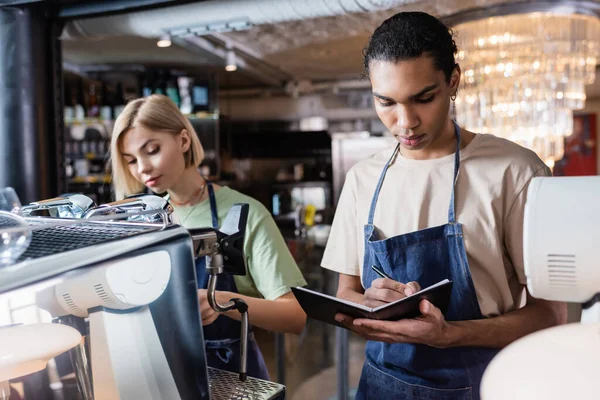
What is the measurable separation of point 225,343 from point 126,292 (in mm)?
823

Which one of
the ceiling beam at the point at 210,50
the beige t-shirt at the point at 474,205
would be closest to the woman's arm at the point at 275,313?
the beige t-shirt at the point at 474,205

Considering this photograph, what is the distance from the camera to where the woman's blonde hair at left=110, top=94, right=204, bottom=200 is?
68.8 inches

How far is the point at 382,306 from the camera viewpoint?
117 cm

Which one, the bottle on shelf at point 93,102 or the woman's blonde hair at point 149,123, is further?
the bottle on shelf at point 93,102

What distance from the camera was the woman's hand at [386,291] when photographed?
1324 millimetres

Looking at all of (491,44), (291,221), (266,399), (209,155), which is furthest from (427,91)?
(291,221)

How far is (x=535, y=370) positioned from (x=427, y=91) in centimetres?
90

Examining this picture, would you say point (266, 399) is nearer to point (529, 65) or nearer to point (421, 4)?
point (421, 4)

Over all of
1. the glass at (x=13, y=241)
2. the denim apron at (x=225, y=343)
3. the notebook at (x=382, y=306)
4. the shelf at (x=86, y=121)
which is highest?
the shelf at (x=86, y=121)

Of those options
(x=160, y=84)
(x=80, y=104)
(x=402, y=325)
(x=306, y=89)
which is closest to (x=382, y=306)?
(x=402, y=325)

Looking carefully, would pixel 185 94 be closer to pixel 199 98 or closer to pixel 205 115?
pixel 199 98

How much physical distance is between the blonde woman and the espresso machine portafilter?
0.43 metres

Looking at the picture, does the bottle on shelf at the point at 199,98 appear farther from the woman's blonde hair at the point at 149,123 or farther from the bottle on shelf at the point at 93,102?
the woman's blonde hair at the point at 149,123

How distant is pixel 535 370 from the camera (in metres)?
0.56
